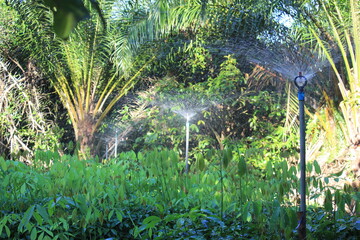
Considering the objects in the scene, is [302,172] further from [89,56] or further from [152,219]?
[89,56]

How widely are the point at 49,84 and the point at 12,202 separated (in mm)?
6546

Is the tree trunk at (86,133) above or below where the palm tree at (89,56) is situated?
below

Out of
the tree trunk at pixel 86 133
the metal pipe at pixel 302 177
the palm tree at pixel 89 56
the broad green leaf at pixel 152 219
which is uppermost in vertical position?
the palm tree at pixel 89 56

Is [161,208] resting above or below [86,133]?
below

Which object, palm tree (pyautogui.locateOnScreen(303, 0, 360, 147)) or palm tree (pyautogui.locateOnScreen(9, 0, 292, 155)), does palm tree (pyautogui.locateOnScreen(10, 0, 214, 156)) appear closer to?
palm tree (pyautogui.locateOnScreen(9, 0, 292, 155))

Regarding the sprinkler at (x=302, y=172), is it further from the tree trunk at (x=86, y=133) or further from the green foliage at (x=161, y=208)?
the tree trunk at (x=86, y=133)

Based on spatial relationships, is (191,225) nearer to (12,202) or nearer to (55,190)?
(55,190)

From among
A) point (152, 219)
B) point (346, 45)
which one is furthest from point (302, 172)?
point (346, 45)

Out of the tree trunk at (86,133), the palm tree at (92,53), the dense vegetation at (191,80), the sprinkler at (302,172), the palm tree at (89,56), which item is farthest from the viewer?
the tree trunk at (86,133)

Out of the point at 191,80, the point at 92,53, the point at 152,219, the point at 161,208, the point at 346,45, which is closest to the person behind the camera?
the point at 152,219

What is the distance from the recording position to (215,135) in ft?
24.3

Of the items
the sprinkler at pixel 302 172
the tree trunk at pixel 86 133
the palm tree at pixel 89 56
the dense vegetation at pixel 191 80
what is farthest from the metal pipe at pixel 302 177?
the tree trunk at pixel 86 133

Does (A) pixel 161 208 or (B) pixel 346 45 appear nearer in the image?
(A) pixel 161 208

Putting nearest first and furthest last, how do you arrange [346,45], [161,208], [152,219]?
[152,219], [161,208], [346,45]
